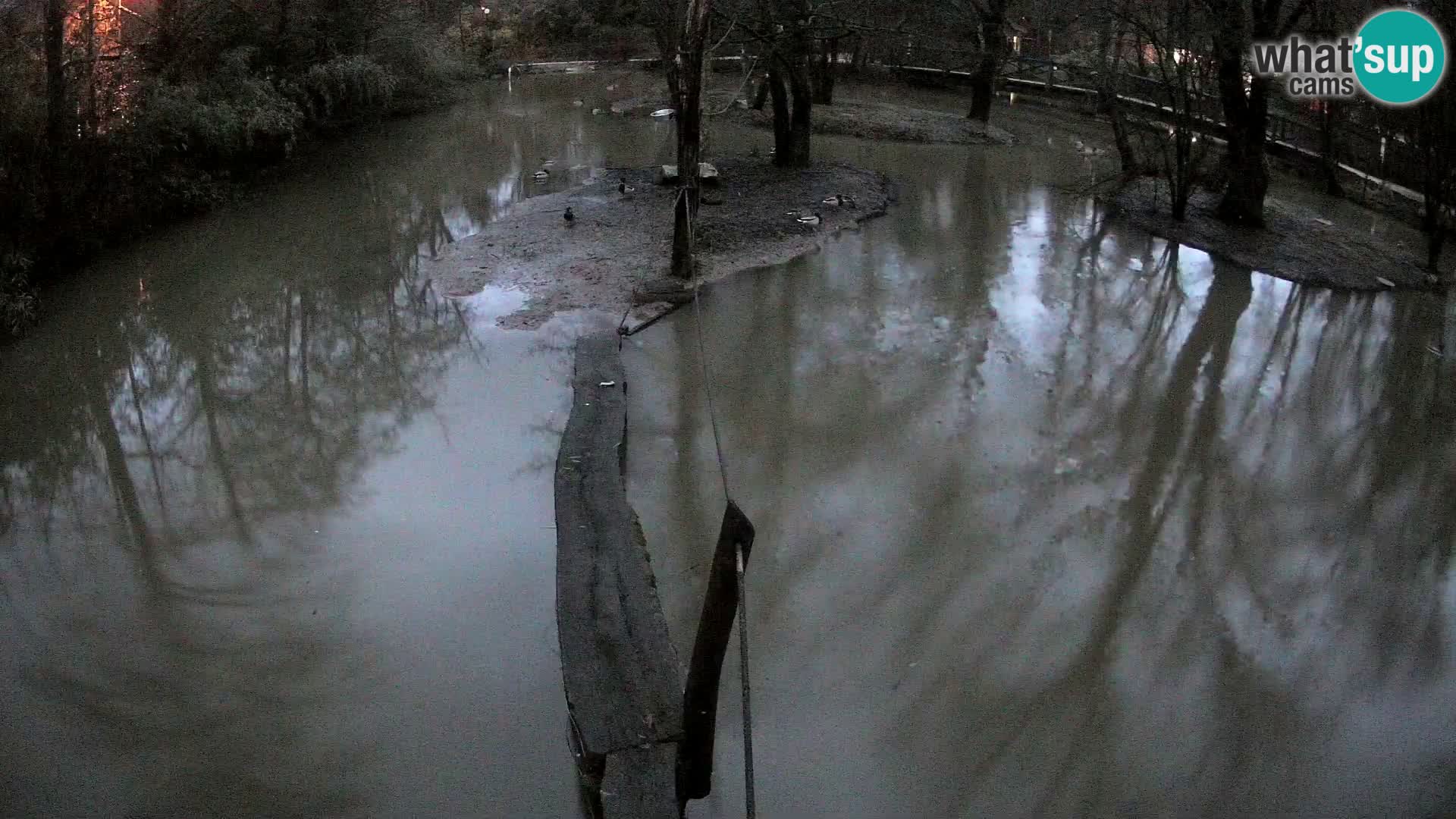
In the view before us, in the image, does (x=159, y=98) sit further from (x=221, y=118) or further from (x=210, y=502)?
(x=210, y=502)

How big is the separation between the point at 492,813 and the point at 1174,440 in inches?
210

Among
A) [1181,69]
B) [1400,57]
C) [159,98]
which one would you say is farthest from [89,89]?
[1400,57]

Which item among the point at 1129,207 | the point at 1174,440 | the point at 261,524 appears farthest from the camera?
the point at 1129,207

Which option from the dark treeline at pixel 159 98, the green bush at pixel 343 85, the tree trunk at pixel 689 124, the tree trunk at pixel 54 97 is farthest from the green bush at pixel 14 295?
the green bush at pixel 343 85

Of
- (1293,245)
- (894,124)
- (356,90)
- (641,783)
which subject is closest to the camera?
(641,783)

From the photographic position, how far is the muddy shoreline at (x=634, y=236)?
1066 cm

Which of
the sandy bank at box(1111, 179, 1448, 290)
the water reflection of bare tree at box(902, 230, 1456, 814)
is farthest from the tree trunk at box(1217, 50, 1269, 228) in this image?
the water reflection of bare tree at box(902, 230, 1456, 814)

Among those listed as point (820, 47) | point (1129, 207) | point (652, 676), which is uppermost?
point (820, 47)

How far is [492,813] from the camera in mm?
4363

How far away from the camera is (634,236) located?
1243 cm

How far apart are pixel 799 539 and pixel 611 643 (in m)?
1.89

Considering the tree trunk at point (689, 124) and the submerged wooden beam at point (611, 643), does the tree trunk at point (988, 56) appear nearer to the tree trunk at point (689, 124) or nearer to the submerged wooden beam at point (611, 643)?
the tree trunk at point (689, 124)

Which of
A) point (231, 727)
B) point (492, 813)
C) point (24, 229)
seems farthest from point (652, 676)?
point (24, 229)

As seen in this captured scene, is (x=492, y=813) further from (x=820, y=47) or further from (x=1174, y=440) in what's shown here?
(x=820, y=47)
